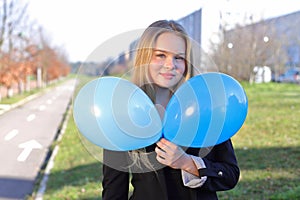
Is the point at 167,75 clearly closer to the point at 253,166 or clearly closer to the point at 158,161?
the point at 158,161

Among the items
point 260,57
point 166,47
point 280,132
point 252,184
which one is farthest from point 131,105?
point 260,57

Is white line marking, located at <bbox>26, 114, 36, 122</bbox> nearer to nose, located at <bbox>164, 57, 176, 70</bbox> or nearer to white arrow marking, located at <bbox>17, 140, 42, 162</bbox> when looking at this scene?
white arrow marking, located at <bbox>17, 140, 42, 162</bbox>

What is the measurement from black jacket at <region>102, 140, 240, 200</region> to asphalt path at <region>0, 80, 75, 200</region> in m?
0.71

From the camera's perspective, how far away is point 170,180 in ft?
4.80

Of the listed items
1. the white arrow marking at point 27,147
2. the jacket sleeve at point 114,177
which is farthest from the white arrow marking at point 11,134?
the jacket sleeve at point 114,177

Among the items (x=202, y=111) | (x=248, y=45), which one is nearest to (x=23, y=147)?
(x=202, y=111)

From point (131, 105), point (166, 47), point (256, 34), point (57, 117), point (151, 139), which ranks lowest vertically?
point (57, 117)

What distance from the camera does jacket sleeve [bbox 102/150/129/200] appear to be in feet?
4.74

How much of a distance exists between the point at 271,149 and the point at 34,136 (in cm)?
617

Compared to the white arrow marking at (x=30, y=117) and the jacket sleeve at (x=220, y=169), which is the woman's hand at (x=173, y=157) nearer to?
the jacket sleeve at (x=220, y=169)

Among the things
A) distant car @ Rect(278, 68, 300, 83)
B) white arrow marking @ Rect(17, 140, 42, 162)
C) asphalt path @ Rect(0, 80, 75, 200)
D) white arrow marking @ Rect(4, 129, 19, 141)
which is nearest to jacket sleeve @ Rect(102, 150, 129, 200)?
asphalt path @ Rect(0, 80, 75, 200)

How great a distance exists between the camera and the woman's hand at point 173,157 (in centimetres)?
135

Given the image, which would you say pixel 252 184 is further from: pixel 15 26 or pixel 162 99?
pixel 15 26

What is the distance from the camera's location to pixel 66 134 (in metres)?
9.95
